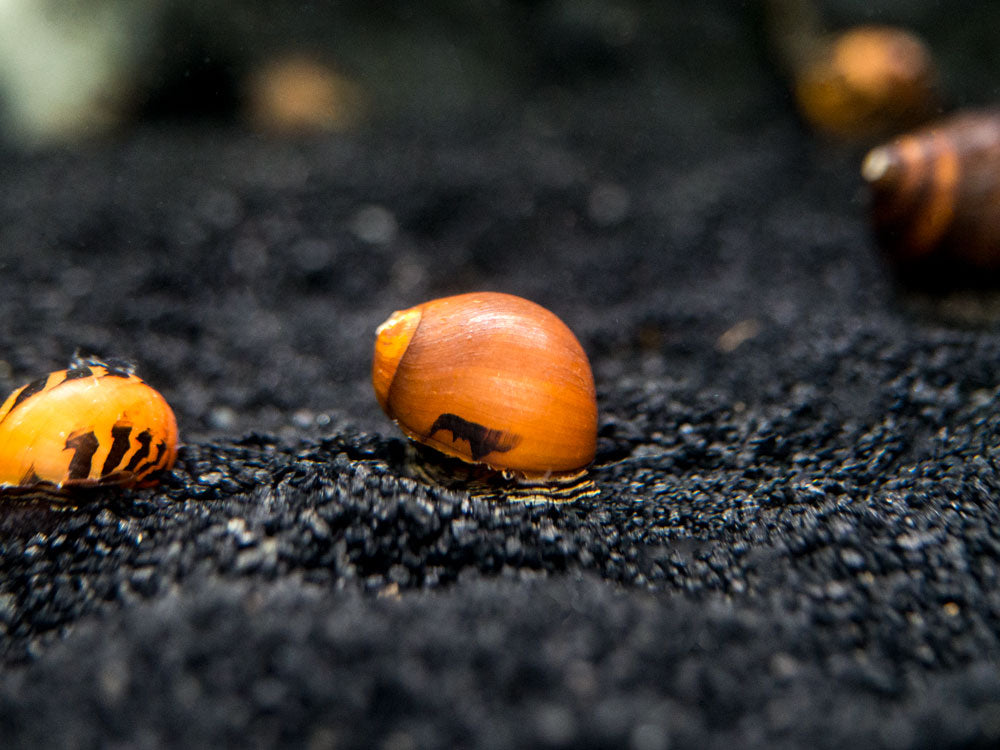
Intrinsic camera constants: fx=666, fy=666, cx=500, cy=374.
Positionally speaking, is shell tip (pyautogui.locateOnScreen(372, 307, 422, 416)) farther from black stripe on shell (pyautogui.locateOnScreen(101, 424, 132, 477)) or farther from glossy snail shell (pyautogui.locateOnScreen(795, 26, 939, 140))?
glossy snail shell (pyautogui.locateOnScreen(795, 26, 939, 140))

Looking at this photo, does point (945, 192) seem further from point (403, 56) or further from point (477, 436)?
point (403, 56)

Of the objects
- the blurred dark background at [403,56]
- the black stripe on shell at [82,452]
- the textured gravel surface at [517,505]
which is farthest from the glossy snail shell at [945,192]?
the black stripe on shell at [82,452]

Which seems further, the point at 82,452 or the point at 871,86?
the point at 871,86

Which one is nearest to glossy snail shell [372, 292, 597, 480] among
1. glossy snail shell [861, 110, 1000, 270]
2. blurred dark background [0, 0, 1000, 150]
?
glossy snail shell [861, 110, 1000, 270]

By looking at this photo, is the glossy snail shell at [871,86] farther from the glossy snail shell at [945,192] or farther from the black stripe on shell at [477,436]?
the black stripe on shell at [477,436]

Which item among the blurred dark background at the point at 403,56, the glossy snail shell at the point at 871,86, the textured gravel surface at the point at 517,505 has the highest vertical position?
the blurred dark background at the point at 403,56

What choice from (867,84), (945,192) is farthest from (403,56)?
(945,192)
